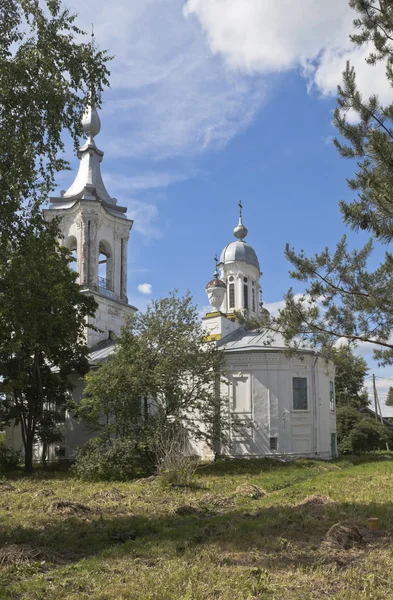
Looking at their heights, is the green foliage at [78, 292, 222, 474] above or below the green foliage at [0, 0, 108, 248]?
below

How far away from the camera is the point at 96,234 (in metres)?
33.8

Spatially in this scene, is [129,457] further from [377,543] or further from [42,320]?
[377,543]

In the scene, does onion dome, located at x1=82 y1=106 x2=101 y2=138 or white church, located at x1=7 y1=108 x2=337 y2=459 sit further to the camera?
onion dome, located at x1=82 y1=106 x2=101 y2=138

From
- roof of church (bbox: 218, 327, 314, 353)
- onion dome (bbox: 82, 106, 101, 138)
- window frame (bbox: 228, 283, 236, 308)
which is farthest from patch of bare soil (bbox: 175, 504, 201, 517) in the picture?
onion dome (bbox: 82, 106, 101, 138)

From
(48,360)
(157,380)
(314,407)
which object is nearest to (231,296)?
(314,407)

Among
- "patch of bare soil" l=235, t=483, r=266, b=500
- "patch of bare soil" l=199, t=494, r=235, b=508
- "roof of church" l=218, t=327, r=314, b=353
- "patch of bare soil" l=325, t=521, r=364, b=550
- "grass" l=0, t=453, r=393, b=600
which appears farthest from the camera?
"roof of church" l=218, t=327, r=314, b=353

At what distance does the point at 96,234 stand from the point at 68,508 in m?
22.9

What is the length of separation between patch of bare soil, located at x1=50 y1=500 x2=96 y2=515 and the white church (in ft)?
31.4

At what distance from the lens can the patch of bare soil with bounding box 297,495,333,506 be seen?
41.6 feet

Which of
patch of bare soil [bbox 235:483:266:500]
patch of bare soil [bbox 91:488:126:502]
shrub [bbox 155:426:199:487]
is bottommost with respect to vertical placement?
patch of bare soil [bbox 91:488:126:502]

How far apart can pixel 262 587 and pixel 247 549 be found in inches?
78.3

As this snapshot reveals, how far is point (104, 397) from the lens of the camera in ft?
75.2

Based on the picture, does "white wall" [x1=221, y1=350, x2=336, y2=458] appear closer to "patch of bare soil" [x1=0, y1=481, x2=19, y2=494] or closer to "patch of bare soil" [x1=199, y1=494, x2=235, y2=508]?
"patch of bare soil" [x1=0, y1=481, x2=19, y2=494]

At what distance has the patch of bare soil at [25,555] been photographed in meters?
8.16
